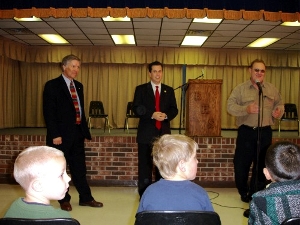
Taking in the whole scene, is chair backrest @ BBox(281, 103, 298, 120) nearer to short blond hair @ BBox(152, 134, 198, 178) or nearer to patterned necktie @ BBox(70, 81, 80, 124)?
patterned necktie @ BBox(70, 81, 80, 124)

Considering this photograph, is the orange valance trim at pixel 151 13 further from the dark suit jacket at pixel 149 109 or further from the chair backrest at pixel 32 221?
the chair backrest at pixel 32 221

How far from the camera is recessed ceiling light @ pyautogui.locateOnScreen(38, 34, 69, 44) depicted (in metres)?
8.76

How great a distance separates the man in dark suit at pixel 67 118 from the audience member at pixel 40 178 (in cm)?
204

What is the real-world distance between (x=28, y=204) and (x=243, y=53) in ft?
32.3

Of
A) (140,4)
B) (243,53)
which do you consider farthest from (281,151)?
(243,53)

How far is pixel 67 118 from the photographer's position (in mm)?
3473

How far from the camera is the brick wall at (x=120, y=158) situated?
15.9ft

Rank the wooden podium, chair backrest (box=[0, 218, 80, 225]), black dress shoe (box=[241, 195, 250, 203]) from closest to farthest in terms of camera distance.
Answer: chair backrest (box=[0, 218, 80, 225]), black dress shoe (box=[241, 195, 250, 203]), the wooden podium

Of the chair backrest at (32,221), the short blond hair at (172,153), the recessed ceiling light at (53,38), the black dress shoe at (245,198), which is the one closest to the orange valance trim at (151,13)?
the black dress shoe at (245,198)

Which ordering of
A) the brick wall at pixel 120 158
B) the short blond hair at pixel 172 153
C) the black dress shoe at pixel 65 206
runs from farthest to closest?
1. the brick wall at pixel 120 158
2. the black dress shoe at pixel 65 206
3. the short blond hair at pixel 172 153

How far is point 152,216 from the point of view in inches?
48.7

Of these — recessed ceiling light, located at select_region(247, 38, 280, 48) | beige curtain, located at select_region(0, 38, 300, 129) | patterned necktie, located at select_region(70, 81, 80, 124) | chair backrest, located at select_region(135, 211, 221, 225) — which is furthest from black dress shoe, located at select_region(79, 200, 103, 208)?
beige curtain, located at select_region(0, 38, 300, 129)

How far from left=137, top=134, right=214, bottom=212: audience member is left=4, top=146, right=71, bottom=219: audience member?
0.39 metres

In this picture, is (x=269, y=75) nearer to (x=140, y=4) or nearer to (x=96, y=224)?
(x=140, y=4)
